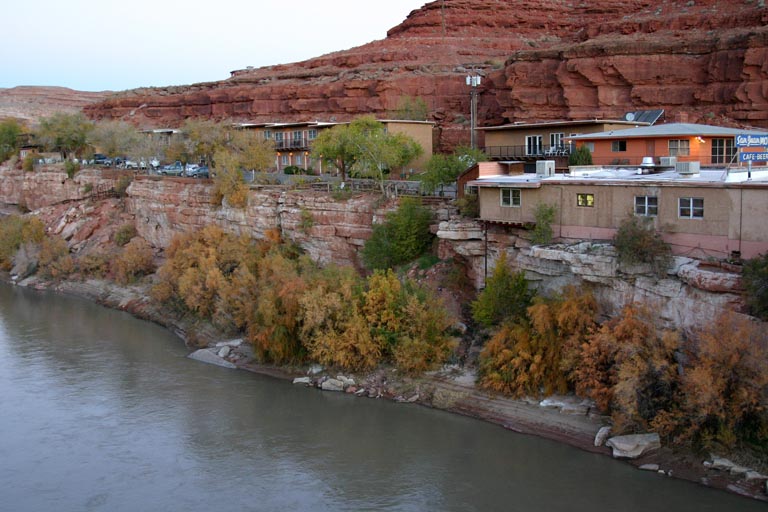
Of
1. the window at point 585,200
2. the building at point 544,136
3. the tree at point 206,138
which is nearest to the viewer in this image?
the window at point 585,200

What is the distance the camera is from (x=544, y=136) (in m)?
39.6

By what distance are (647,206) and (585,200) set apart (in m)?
2.13

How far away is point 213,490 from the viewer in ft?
68.9

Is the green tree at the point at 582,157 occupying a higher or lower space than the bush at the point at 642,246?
higher

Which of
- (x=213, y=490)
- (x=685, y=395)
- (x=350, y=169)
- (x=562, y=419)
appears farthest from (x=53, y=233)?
(x=685, y=395)

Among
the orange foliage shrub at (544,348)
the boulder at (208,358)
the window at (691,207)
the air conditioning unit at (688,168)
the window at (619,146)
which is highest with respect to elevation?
the window at (619,146)

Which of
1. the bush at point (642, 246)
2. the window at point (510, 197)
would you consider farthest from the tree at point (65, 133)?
the bush at point (642, 246)

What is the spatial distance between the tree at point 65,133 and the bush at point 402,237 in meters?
43.3

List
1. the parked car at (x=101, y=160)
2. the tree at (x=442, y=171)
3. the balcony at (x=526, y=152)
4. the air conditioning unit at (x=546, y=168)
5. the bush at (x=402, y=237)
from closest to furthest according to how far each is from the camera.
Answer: the air conditioning unit at (x=546, y=168), the bush at (x=402, y=237), the tree at (x=442, y=171), the balcony at (x=526, y=152), the parked car at (x=101, y=160)

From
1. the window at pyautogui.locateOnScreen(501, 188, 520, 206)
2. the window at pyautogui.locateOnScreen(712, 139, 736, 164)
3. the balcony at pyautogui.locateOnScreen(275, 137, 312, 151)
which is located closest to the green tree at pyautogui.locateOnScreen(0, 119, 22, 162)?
the balcony at pyautogui.locateOnScreen(275, 137, 312, 151)

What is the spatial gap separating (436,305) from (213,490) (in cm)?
1044

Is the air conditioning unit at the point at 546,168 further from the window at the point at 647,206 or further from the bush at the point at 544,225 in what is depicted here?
the window at the point at 647,206

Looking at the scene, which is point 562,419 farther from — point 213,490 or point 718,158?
point 718,158

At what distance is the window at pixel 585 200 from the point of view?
84.5 ft
